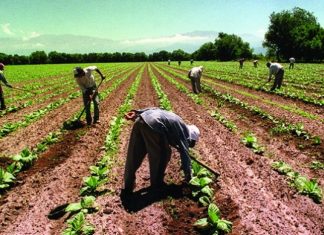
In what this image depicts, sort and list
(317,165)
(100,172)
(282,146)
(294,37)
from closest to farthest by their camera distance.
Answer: (100,172)
(317,165)
(282,146)
(294,37)

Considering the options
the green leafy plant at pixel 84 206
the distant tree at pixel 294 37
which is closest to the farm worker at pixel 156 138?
the green leafy plant at pixel 84 206

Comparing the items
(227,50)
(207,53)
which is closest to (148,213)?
(227,50)

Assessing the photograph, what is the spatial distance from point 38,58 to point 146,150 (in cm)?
11361

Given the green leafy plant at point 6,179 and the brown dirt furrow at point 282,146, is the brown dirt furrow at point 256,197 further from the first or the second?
the green leafy plant at point 6,179

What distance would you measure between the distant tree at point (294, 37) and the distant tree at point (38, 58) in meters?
68.0

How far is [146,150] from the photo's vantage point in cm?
659

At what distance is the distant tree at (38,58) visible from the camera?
111m

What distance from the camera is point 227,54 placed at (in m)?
106

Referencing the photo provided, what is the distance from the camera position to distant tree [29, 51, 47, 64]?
4363 inches

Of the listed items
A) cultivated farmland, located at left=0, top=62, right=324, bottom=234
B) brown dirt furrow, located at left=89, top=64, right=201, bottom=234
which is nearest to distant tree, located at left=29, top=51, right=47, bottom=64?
cultivated farmland, located at left=0, top=62, right=324, bottom=234

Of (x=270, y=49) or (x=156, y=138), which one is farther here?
(x=270, y=49)

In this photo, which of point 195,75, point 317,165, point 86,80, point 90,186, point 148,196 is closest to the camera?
point 148,196

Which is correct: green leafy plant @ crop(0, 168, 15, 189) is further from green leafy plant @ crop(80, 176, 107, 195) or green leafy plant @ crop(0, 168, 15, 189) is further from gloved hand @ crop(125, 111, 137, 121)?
gloved hand @ crop(125, 111, 137, 121)

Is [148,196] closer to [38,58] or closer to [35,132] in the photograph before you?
[35,132]
